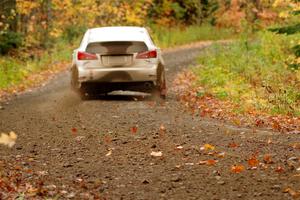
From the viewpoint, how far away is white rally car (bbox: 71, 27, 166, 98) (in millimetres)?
15453

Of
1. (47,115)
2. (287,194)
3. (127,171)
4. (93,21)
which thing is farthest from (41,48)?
(287,194)

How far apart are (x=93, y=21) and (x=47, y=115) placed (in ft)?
73.2

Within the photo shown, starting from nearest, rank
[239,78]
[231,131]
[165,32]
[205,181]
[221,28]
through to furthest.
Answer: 1. [205,181]
2. [231,131]
3. [239,78]
4. [165,32]
5. [221,28]

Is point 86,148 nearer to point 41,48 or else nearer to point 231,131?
point 231,131

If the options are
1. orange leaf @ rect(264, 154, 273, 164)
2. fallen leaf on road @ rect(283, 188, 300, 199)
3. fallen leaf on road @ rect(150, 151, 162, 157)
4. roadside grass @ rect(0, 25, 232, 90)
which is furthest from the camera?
roadside grass @ rect(0, 25, 232, 90)

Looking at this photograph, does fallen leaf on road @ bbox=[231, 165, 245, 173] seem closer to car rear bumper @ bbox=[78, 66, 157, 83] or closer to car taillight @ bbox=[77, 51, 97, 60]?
car rear bumper @ bbox=[78, 66, 157, 83]

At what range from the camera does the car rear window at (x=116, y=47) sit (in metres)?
15.4

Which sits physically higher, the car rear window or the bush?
the car rear window

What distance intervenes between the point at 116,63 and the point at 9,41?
1055 cm

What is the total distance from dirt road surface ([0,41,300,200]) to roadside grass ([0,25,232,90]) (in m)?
7.22

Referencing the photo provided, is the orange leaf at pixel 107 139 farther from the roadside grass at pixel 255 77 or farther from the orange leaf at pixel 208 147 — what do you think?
the roadside grass at pixel 255 77

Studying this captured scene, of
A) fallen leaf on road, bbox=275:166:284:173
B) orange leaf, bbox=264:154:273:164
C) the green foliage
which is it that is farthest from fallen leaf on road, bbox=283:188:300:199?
the green foliage

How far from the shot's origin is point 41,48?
29.7 m

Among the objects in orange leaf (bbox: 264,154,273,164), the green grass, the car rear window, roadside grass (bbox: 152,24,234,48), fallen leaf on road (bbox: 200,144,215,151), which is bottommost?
roadside grass (bbox: 152,24,234,48)
